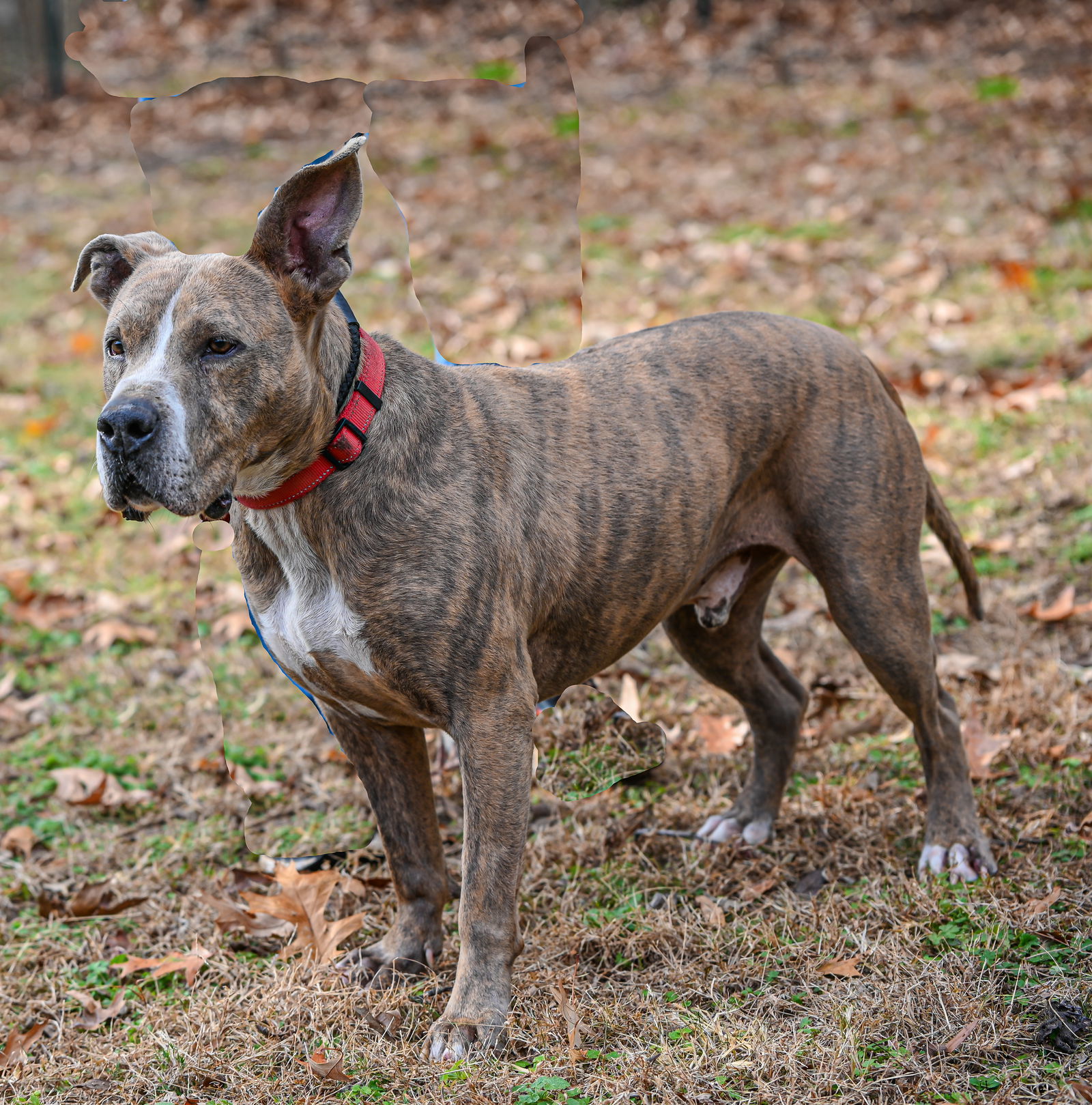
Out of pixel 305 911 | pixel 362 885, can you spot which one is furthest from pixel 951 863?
pixel 305 911

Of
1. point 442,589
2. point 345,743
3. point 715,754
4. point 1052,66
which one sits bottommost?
point 715,754

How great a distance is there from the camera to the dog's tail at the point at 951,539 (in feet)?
13.9

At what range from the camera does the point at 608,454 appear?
3.52 meters

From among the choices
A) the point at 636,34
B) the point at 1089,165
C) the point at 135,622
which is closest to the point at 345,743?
A: the point at 135,622

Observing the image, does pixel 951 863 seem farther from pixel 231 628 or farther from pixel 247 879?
pixel 231 628

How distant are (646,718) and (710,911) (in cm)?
→ 131

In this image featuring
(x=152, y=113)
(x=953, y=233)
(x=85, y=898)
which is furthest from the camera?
(x=152, y=113)

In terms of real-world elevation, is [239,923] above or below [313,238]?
below

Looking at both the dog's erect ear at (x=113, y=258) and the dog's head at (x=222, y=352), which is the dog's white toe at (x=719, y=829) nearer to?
the dog's head at (x=222, y=352)

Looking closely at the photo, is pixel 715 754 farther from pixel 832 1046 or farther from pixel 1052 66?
pixel 1052 66

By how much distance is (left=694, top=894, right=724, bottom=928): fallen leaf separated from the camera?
370cm

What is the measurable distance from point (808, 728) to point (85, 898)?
9.09 feet

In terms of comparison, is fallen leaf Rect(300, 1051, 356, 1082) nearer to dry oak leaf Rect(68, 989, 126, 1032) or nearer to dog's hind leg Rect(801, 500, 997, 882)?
dry oak leaf Rect(68, 989, 126, 1032)

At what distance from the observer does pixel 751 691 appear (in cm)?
434
